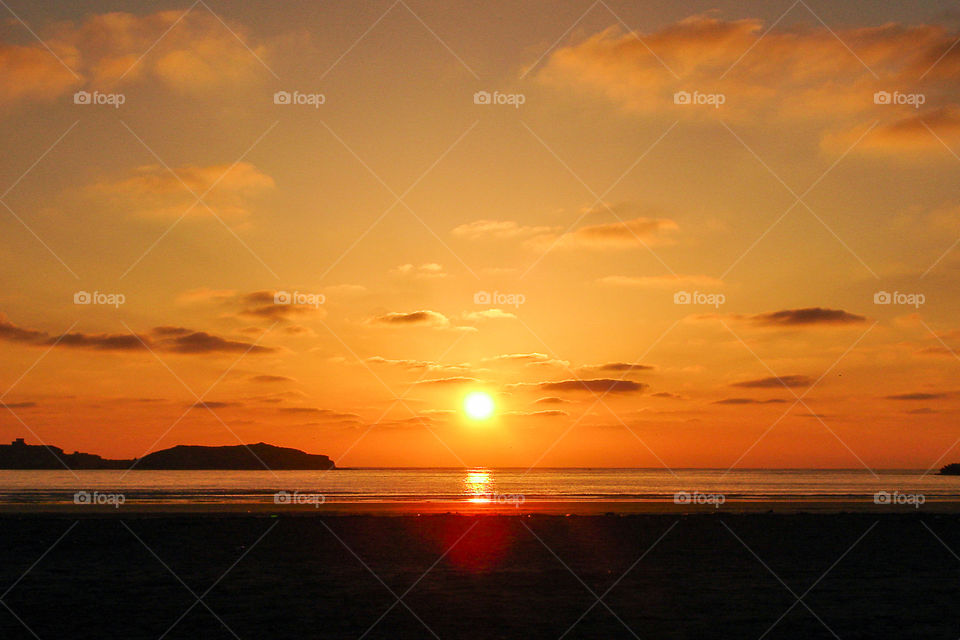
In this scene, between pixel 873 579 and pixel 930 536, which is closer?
pixel 873 579

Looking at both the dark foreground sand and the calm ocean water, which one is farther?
the calm ocean water

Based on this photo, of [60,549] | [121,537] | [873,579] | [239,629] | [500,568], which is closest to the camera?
[239,629]

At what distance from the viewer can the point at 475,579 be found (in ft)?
69.3

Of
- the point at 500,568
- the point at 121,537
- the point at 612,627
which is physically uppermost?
the point at 121,537

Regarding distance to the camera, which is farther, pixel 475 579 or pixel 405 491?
pixel 405 491

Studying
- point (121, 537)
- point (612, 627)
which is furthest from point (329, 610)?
point (121, 537)

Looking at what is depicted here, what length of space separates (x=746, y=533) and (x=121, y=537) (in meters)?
24.6

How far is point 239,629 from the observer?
49.3ft

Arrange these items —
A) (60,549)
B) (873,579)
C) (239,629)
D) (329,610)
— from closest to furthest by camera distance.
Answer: (239,629) < (329,610) < (873,579) < (60,549)

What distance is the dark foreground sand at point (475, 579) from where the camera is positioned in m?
15.4

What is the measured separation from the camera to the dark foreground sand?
15352 mm

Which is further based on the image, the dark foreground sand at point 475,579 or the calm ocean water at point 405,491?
the calm ocean water at point 405,491

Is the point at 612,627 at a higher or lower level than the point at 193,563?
lower

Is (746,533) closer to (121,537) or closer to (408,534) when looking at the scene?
(408,534)
